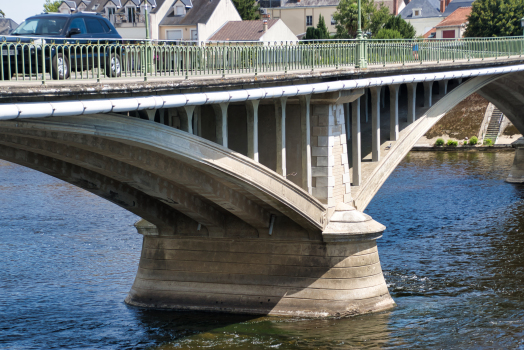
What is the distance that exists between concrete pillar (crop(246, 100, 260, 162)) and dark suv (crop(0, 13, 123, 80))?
12.8 feet

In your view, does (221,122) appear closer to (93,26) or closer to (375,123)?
(93,26)

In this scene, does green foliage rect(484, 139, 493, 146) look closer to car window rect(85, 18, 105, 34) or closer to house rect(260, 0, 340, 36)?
house rect(260, 0, 340, 36)

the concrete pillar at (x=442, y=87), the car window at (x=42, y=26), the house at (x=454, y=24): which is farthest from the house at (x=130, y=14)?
the car window at (x=42, y=26)

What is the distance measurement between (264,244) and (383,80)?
274 inches

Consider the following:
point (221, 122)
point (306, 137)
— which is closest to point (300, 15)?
point (306, 137)

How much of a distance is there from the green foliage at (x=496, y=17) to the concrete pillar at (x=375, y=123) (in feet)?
177

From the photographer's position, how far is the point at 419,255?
30.9 meters

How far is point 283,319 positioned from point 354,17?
59096 millimetres

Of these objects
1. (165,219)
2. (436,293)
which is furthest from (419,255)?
(165,219)

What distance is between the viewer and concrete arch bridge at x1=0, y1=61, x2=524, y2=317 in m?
19.3

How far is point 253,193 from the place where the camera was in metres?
21.2

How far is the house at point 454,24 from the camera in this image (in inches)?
3714

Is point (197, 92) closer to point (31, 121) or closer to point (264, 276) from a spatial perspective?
point (31, 121)

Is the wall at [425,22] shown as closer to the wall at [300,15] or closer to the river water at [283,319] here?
the wall at [300,15]
